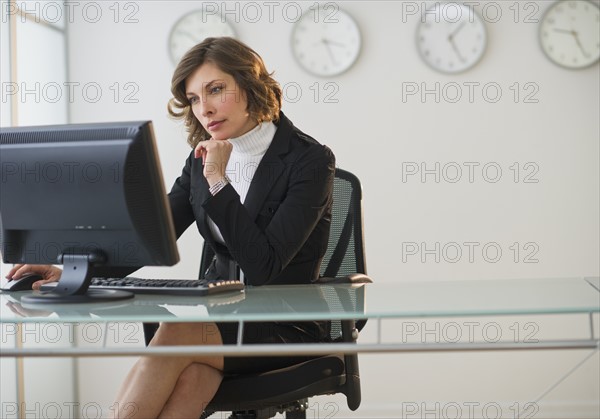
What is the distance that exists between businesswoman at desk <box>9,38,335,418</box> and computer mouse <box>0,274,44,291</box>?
0.03 m

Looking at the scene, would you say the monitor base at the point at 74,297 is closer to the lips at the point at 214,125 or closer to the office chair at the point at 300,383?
the office chair at the point at 300,383

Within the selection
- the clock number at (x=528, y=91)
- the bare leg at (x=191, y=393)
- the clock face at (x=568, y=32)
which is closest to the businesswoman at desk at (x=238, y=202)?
the bare leg at (x=191, y=393)

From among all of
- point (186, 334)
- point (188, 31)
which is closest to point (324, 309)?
point (186, 334)

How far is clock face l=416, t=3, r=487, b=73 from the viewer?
4.48 meters

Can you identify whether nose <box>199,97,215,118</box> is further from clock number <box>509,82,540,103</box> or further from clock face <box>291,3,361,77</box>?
clock number <box>509,82,540,103</box>

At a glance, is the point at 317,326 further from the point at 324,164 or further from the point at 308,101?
the point at 308,101

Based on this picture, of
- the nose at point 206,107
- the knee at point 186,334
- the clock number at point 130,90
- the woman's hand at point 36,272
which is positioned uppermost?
the clock number at point 130,90

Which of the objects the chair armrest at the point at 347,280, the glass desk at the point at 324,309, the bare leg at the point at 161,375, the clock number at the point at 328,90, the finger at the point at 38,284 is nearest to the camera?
the glass desk at the point at 324,309

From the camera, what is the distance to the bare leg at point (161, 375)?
6.79ft

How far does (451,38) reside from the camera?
14.8ft

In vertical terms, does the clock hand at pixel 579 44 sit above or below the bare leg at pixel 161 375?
above

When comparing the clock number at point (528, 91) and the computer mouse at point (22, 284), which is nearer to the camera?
the computer mouse at point (22, 284)

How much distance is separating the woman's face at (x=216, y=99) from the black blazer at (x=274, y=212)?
13 centimetres

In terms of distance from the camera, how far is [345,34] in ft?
14.9
